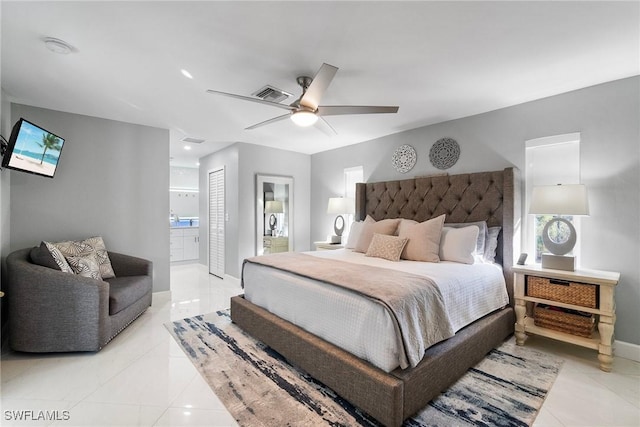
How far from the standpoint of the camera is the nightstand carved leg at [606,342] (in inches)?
87.8

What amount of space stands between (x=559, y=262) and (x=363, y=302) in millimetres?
2002

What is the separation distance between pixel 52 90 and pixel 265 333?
3.15 meters

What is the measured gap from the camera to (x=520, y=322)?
8.74 feet

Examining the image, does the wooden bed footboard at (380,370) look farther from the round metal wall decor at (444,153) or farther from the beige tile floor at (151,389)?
the round metal wall decor at (444,153)

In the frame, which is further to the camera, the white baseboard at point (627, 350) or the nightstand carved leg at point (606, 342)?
the white baseboard at point (627, 350)

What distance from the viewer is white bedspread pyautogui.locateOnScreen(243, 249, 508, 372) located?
1.69 metres

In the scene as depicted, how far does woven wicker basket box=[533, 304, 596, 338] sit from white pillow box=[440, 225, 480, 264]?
2.42 ft

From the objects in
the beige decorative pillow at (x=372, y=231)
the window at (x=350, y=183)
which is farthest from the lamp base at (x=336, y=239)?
the beige decorative pillow at (x=372, y=231)

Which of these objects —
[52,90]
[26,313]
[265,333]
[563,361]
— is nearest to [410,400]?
[265,333]

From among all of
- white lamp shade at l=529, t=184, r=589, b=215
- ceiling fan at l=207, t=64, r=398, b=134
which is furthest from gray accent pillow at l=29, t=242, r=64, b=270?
white lamp shade at l=529, t=184, r=589, b=215

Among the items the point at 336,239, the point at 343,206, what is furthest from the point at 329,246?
the point at 343,206

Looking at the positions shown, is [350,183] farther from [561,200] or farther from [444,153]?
[561,200]

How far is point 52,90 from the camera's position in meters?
2.79

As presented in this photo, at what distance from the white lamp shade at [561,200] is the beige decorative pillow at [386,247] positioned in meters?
1.24
